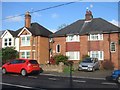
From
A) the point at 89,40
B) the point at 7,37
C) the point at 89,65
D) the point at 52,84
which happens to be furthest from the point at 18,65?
the point at 7,37

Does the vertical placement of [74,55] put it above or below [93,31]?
below

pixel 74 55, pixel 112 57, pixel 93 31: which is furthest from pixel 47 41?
pixel 112 57

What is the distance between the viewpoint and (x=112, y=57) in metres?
38.4

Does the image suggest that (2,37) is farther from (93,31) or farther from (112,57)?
(112,57)

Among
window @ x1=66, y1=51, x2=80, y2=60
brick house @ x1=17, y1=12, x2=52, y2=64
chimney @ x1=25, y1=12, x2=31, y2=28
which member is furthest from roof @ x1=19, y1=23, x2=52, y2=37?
window @ x1=66, y1=51, x2=80, y2=60

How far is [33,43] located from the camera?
46.3m

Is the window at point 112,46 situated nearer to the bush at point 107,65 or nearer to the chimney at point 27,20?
the bush at point 107,65

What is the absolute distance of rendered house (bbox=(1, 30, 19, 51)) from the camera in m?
48.7

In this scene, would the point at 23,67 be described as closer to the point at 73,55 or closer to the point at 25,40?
the point at 73,55

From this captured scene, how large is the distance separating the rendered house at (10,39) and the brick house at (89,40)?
7.49m

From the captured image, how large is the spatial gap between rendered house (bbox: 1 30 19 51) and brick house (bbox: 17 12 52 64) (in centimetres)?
130

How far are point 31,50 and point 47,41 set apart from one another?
3793 mm

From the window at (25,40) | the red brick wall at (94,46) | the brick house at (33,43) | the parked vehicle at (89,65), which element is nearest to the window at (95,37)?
the red brick wall at (94,46)

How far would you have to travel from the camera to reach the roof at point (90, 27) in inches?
1556
